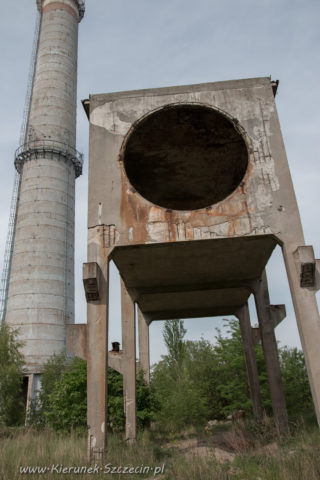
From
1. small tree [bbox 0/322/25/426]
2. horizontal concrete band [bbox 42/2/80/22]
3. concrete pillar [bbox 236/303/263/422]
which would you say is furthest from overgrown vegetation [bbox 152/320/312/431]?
horizontal concrete band [bbox 42/2/80/22]

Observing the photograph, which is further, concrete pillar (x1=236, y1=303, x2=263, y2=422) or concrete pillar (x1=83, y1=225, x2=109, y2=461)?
concrete pillar (x1=236, y1=303, x2=263, y2=422)

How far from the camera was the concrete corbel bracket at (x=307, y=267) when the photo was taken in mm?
7570

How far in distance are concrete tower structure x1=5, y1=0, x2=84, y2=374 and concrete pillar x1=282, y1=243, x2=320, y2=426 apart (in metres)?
25.3

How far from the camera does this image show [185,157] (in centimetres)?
1193

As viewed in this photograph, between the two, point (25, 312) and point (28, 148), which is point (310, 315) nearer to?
point (25, 312)

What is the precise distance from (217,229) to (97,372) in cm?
381

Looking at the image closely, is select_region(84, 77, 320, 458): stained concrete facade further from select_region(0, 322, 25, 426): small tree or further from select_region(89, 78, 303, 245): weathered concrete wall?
select_region(0, 322, 25, 426): small tree

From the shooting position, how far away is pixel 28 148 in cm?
3366

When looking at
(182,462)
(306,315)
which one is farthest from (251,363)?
(182,462)

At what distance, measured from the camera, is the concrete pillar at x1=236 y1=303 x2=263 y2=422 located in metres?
14.0

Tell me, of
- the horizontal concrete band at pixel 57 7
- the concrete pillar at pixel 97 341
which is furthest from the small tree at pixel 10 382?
the horizontal concrete band at pixel 57 7

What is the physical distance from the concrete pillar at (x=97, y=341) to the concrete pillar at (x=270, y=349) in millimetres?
6301

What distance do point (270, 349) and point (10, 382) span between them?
Answer: 18709 millimetres

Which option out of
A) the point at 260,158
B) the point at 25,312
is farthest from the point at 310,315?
the point at 25,312
